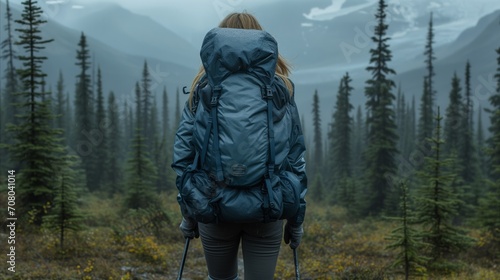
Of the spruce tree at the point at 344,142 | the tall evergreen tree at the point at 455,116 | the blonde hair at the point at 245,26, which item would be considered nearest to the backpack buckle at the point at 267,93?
the blonde hair at the point at 245,26

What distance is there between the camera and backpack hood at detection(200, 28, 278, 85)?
9.46 ft

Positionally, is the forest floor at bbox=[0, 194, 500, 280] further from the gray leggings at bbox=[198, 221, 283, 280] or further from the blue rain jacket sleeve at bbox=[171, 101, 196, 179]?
the blue rain jacket sleeve at bbox=[171, 101, 196, 179]

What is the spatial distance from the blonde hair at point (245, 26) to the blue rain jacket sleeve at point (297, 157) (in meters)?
0.22

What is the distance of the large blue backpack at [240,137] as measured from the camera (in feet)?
9.16

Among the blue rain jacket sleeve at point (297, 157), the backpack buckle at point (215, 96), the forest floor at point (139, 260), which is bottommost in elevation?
the forest floor at point (139, 260)

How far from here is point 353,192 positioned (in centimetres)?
3183

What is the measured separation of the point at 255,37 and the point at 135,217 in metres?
13.8

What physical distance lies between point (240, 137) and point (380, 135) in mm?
29009

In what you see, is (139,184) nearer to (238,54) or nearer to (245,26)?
(245,26)

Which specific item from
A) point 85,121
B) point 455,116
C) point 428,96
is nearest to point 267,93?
point 85,121

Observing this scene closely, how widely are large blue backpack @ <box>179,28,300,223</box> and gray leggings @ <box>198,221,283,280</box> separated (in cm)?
21

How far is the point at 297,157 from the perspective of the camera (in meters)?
3.17

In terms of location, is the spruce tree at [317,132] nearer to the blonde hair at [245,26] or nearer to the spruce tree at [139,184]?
the spruce tree at [139,184]

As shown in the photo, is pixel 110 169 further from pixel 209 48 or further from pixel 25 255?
pixel 209 48
